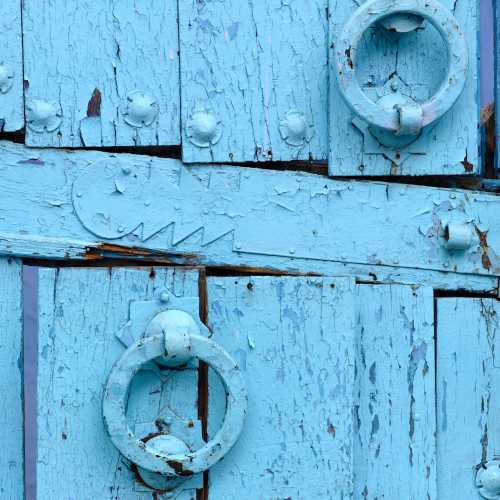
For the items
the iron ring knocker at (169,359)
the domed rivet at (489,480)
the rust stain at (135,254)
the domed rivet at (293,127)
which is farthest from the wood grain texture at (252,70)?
the domed rivet at (489,480)

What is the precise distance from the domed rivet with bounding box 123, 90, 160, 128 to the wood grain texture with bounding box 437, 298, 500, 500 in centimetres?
43

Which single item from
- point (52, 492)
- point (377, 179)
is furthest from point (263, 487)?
point (377, 179)

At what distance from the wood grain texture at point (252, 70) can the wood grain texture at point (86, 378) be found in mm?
178

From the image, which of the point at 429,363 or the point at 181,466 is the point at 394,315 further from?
the point at 181,466

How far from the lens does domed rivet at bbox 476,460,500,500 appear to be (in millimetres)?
1270

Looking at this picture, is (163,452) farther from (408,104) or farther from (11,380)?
(408,104)

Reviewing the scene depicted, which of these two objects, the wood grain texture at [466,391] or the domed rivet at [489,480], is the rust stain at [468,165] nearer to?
the wood grain texture at [466,391]

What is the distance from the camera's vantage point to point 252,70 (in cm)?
123

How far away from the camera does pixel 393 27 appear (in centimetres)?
121

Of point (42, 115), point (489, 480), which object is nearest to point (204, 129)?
point (42, 115)

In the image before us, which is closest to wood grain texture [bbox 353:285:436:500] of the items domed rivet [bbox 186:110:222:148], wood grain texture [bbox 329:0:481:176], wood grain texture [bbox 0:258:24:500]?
wood grain texture [bbox 329:0:481:176]

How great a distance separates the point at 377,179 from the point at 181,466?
0.43 metres

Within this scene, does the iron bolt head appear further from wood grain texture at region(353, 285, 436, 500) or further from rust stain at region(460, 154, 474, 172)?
rust stain at region(460, 154, 474, 172)

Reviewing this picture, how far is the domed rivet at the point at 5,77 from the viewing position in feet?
3.91
